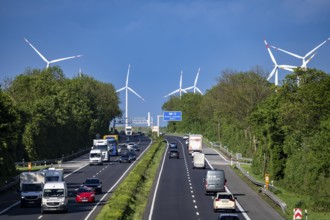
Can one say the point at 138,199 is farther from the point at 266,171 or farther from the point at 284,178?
the point at 266,171

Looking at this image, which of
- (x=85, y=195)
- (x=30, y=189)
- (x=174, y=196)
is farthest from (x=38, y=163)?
(x=30, y=189)

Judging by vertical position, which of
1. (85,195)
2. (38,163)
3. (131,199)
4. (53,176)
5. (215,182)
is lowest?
(131,199)

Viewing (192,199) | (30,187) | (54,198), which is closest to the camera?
(54,198)

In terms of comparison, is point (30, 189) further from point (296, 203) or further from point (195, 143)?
point (195, 143)

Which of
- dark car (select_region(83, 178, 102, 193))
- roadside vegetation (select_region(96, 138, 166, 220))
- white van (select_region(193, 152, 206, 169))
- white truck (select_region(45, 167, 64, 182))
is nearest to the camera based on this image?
roadside vegetation (select_region(96, 138, 166, 220))

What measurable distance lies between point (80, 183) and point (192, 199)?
19527mm

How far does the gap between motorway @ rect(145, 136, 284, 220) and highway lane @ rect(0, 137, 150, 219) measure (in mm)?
4463

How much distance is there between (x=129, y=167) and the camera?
105312 mm

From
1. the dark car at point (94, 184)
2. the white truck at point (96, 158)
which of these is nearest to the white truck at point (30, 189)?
the dark car at point (94, 184)

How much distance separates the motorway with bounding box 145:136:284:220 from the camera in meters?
51.4

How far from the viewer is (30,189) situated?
58281mm

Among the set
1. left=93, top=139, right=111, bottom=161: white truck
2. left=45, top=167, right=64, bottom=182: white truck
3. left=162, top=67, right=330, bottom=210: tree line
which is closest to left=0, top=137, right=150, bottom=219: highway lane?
left=93, top=139, right=111, bottom=161: white truck

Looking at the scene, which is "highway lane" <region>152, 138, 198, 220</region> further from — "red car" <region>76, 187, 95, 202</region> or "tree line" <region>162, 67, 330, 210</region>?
"tree line" <region>162, 67, 330, 210</region>

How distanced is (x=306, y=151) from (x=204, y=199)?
1587 centimetres
